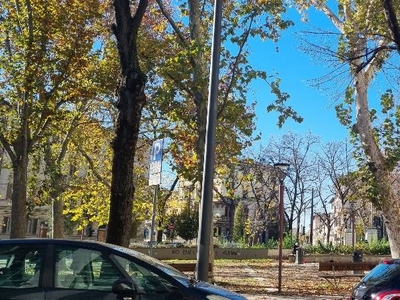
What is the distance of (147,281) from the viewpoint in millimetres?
5492

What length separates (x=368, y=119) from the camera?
696 inches

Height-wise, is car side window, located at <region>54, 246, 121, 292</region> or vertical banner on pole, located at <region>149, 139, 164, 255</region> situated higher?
vertical banner on pole, located at <region>149, 139, 164, 255</region>

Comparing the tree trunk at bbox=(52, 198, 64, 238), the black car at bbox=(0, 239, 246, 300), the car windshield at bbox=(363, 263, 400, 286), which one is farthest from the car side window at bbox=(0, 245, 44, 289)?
the tree trunk at bbox=(52, 198, 64, 238)

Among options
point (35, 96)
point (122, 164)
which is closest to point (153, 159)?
point (122, 164)

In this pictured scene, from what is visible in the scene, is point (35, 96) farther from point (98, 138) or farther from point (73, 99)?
point (98, 138)

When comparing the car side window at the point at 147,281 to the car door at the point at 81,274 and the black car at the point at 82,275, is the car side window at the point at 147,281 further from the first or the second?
the car door at the point at 81,274

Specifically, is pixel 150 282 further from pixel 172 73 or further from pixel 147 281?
pixel 172 73

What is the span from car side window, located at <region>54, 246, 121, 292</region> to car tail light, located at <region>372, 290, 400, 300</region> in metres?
2.87

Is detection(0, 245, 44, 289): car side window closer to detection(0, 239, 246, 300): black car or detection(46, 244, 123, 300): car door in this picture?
detection(0, 239, 246, 300): black car

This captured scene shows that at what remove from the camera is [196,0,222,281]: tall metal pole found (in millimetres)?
8766

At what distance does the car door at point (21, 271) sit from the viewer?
5.34 m

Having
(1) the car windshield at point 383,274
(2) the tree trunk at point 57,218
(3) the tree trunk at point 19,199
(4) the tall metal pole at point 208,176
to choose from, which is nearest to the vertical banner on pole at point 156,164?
(4) the tall metal pole at point 208,176

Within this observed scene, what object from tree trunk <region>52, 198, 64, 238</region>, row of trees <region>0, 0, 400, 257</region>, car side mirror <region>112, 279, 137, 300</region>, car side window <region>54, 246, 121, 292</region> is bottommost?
car side mirror <region>112, 279, 137, 300</region>

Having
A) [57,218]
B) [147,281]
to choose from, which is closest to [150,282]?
[147,281]
